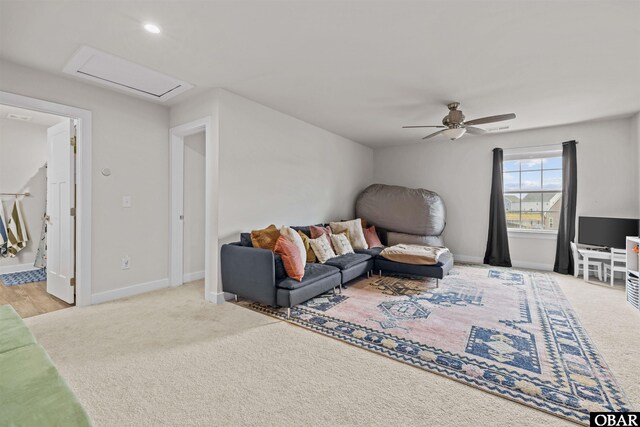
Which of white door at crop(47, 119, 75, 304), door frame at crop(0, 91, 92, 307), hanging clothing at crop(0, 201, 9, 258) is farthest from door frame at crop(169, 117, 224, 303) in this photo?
hanging clothing at crop(0, 201, 9, 258)

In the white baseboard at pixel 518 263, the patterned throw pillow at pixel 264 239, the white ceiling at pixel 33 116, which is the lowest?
the white baseboard at pixel 518 263

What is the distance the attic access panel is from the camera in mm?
2578

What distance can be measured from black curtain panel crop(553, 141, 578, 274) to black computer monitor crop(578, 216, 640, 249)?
202 mm

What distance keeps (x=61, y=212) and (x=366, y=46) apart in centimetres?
367

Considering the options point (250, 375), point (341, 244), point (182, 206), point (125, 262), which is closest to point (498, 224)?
point (341, 244)

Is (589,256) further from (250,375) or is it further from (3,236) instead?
(3,236)

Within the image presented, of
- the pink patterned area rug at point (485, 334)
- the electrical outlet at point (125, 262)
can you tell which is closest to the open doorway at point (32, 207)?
the electrical outlet at point (125, 262)

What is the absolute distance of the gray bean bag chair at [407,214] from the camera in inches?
205

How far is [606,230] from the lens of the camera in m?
4.15

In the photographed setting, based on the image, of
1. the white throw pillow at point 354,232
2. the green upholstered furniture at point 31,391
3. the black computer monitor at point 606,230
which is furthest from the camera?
the white throw pillow at point 354,232

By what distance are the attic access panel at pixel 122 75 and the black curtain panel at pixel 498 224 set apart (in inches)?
198

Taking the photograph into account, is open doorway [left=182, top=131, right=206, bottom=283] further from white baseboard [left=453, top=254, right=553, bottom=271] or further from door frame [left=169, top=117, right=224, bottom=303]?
white baseboard [left=453, top=254, right=553, bottom=271]

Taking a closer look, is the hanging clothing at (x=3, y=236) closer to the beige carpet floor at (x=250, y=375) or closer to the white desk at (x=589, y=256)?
the beige carpet floor at (x=250, y=375)

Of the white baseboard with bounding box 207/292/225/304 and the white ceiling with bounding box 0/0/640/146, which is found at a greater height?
the white ceiling with bounding box 0/0/640/146
